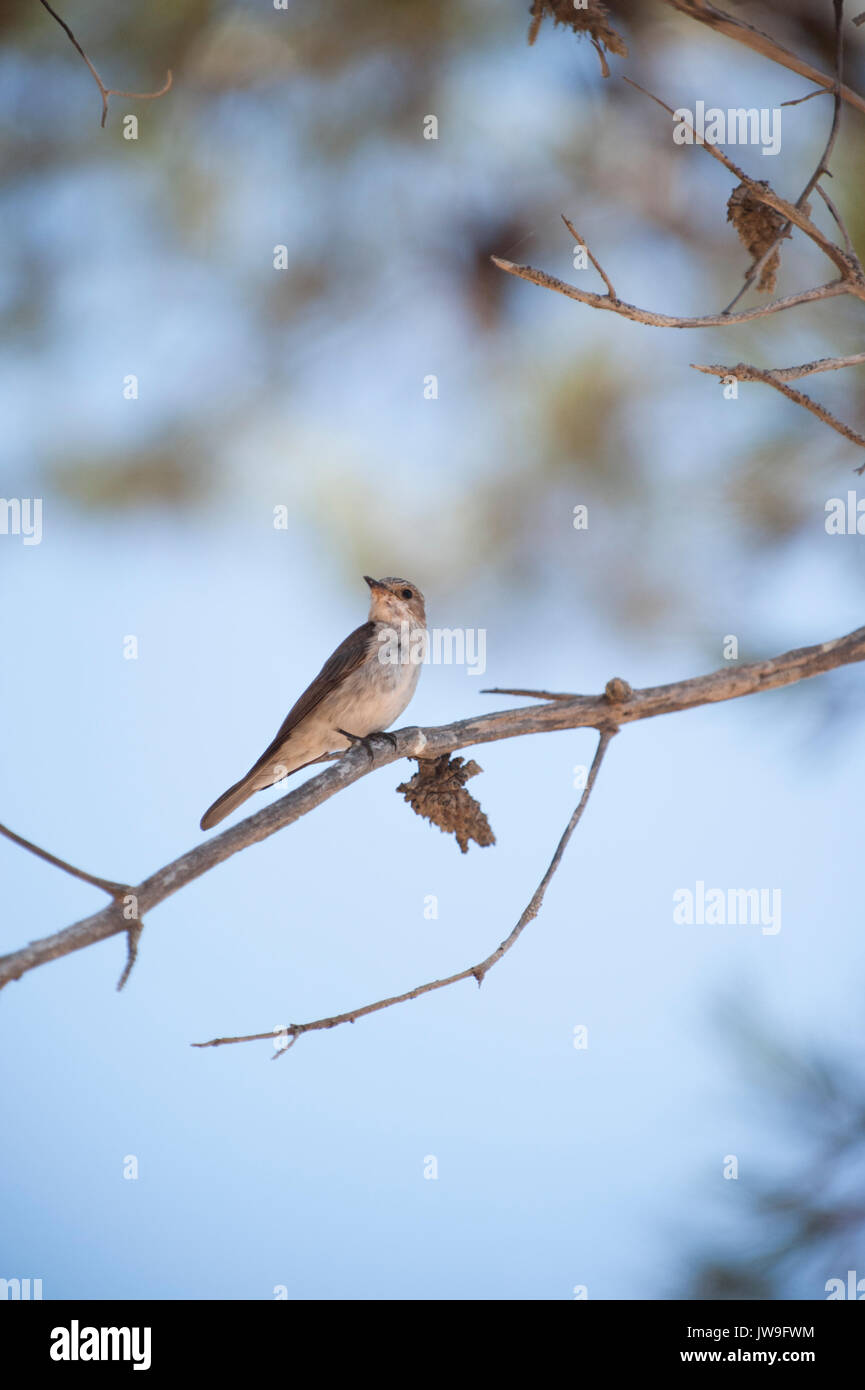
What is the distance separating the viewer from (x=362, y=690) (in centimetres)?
419

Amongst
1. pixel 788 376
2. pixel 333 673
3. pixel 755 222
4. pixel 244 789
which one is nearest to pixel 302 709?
pixel 333 673

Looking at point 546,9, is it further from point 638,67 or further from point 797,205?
point 797,205

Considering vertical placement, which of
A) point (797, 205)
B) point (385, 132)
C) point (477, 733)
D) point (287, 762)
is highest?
point (385, 132)

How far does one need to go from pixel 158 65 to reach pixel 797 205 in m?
1.79

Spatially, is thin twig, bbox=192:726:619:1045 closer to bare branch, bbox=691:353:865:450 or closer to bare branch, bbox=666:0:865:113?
bare branch, bbox=691:353:865:450

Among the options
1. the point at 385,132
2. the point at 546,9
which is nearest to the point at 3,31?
the point at 385,132

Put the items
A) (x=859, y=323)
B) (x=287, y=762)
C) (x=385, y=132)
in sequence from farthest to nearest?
(x=287, y=762), (x=385, y=132), (x=859, y=323)

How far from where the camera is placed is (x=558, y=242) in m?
3.45

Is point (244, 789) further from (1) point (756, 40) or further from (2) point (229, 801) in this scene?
(1) point (756, 40)

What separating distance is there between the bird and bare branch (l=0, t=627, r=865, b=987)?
1.45m

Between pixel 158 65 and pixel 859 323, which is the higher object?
pixel 158 65

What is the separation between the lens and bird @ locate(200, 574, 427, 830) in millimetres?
4164

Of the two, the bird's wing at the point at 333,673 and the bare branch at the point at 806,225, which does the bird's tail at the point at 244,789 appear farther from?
the bare branch at the point at 806,225

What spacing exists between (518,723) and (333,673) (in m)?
1.85
